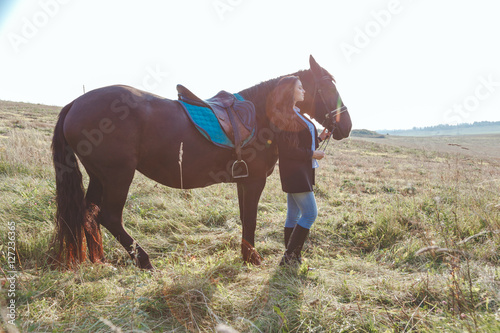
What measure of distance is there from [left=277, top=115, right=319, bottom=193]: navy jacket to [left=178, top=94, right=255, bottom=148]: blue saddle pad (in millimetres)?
633

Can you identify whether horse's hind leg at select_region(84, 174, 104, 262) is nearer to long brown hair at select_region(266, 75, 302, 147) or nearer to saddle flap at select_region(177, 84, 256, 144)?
saddle flap at select_region(177, 84, 256, 144)

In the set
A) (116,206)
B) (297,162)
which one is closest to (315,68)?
(297,162)

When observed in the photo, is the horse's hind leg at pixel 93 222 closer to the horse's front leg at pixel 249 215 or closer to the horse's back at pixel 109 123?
the horse's back at pixel 109 123

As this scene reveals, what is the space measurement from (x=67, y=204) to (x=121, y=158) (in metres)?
0.83

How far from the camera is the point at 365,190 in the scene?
7.41 meters

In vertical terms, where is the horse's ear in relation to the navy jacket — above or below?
above

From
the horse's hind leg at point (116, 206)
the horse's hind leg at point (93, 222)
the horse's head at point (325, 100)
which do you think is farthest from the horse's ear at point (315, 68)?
the horse's hind leg at point (93, 222)

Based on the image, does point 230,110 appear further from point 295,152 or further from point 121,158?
point 121,158

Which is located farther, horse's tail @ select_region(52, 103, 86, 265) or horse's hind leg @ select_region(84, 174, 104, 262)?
horse's hind leg @ select_region(84, 174, 104, 262)

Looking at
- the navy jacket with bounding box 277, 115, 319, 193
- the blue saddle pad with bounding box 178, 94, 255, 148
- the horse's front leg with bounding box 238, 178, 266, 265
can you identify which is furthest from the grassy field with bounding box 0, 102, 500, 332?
the blue saddle pad with bounding box 178, 94, 255, 148

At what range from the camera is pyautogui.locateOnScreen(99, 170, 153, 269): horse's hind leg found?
2869mm

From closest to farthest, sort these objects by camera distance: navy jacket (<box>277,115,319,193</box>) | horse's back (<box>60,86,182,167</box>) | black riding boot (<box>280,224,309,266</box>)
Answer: horse's back (<box>60,86,182,167</box>) → navy jacket (<box>277,115,319,193</box>) → black riding boot (<box>280,224,309,266</box>)

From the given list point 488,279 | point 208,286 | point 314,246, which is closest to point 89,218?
point 208,286

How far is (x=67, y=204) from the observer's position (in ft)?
9.64
